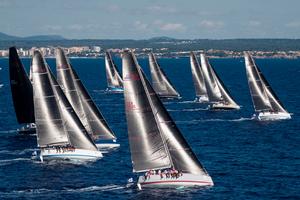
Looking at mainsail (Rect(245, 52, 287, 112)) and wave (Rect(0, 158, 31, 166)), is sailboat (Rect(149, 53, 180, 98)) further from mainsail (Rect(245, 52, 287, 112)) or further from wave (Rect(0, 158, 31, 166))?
wave (Rect(0, 158, 31, 166))

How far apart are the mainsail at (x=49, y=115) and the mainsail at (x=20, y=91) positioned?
59.1ft

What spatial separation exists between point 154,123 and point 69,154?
1634 centimetres

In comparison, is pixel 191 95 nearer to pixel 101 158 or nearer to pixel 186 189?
pixel 101 158

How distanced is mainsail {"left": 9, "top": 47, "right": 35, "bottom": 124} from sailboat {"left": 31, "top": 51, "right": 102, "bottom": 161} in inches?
710

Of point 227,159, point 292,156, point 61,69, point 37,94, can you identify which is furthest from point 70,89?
point 292,156

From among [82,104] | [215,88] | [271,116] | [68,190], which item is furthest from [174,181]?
[215,88]

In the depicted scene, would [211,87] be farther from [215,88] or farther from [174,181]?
[174,181]

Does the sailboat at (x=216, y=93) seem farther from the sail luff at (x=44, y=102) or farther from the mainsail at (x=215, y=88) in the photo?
the sail luff at (x=44, y=102)

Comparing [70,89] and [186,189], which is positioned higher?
[70,89]

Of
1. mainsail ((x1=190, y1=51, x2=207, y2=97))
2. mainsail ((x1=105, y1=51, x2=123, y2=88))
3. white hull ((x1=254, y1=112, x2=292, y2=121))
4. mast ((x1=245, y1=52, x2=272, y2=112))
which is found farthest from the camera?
mainsail ((x1=105, y1=51, x2=123, y2=88))

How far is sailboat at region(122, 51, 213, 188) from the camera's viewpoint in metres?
58.6

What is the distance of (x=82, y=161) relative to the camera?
71.9 meters

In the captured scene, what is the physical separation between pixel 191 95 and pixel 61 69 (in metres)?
77.7

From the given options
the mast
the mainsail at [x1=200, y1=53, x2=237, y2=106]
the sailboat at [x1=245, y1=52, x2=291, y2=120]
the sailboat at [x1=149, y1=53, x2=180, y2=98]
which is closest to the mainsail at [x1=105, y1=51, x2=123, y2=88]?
the sailboat at [x1=149, y1=53, x2=180, y2=98]
